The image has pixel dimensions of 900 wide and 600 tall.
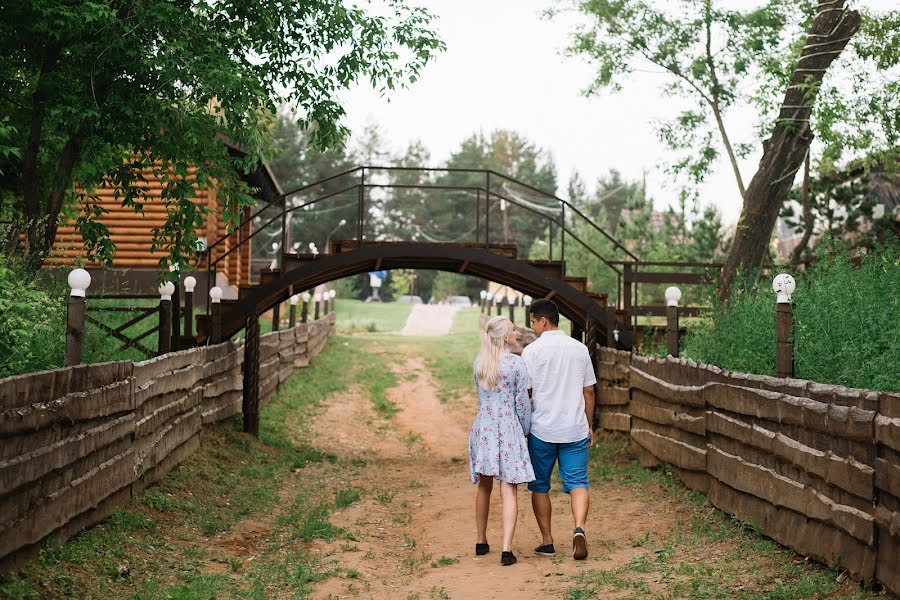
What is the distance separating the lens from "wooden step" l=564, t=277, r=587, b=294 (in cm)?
1653

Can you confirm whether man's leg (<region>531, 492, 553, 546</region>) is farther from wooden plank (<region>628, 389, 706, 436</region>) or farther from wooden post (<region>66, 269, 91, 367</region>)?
wooden post (<region>66, 269, 91, 367</region>)

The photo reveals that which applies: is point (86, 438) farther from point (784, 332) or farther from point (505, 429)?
point (784, 332)

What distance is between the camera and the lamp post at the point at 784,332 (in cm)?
920

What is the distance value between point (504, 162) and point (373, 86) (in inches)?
2628

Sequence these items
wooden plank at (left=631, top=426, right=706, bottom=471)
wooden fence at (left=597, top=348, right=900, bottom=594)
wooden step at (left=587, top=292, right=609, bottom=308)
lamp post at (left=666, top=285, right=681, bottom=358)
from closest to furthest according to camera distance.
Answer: wooden fence at (left=597, top=348, right=900, bottom=594) → wooden plank at (left=631, top=426, right=706, bottom=471) → lamp post at (left=666, top=285, right=681, bottom=358) → wooden step at (left=587, top=292, right=609, bottom=308)

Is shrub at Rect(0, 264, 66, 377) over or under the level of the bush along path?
over

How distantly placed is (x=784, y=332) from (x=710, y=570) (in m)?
3.11

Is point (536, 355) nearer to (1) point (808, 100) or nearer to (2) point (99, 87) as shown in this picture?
(2) point (99, 87)

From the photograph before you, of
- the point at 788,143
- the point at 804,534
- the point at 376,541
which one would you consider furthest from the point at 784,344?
the point at 788,143

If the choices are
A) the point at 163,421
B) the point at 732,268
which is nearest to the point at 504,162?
the point at 732,268

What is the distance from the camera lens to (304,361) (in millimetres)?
25188

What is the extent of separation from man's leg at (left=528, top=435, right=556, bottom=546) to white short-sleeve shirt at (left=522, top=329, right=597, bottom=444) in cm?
10

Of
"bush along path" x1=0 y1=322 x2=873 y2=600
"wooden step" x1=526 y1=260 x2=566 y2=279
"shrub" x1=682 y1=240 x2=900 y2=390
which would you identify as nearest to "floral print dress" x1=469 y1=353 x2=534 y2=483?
"bush along path" x1=0 y1=322 x2=873 y2=600

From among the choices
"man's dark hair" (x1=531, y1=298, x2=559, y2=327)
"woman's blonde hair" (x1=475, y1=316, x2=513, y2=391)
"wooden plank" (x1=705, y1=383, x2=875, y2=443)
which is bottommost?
"wooden plank" (x1=705, y1=383, x2=875, y2=443)
